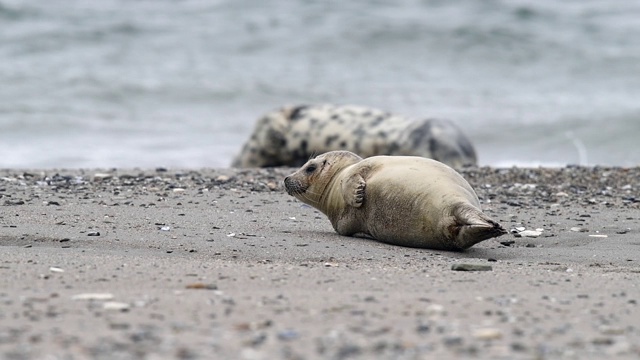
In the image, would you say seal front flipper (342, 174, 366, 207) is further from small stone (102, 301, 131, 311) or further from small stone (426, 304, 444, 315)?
small stone (102, 301, 131, 311)

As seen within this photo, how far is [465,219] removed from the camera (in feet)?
15.7

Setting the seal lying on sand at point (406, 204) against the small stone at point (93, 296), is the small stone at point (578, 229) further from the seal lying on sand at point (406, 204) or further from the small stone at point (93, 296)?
the small stone at point (93, 296)

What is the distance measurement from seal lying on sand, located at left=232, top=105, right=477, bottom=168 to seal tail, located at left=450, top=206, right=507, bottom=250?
4953mm

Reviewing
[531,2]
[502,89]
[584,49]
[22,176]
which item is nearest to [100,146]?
[22,176]

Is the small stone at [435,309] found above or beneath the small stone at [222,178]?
beneath

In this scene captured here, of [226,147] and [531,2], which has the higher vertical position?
[531,2]

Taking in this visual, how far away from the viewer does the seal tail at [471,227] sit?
15.3ft

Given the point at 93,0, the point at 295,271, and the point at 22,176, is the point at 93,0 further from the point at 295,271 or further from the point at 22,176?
the point at 295,271

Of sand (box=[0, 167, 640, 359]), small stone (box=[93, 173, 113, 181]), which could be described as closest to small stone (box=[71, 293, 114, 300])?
sand (box=[0, 167, 640, 359])

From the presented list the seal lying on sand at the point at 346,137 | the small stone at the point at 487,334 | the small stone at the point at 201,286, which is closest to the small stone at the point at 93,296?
the small stone at the point at 201,286

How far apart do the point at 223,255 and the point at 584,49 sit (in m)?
14.1

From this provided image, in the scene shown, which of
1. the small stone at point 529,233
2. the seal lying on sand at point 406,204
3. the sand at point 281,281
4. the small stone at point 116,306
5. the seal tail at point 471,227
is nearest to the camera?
the sand at point 281,281

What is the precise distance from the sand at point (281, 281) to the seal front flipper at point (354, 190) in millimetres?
202

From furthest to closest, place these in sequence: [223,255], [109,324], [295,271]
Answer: [223,255], [295,271], [109,324]
